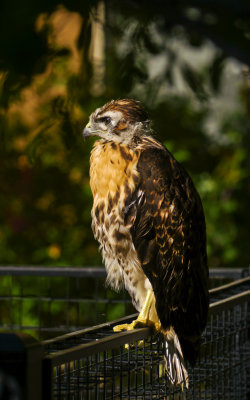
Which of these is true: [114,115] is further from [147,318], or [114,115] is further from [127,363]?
[127,363]

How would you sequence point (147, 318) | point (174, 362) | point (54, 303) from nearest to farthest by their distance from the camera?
point (174, 362)
point (147, 318)
point (54, 303)

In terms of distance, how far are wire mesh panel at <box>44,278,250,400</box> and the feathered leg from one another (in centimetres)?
2

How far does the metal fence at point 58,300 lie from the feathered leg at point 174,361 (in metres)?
0.67

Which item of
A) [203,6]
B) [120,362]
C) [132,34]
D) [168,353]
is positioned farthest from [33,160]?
[168,353]

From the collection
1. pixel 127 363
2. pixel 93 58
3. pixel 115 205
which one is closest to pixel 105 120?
pixel 115 205

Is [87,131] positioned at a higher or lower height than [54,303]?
higher

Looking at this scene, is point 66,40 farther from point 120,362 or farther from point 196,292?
point 196,292

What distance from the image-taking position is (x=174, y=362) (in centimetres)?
247

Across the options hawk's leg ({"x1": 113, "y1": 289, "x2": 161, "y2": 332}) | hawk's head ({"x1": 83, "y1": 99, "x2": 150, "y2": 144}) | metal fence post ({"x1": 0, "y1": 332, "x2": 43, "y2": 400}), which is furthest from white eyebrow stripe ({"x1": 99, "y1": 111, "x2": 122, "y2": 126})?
metal fence post ({"x1": 0, "y1": 332, "x2": 43, "y2": 400})

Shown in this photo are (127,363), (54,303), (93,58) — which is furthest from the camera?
(54,303)

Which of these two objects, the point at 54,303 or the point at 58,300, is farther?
the point at 54,303

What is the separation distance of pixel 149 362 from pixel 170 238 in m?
0.50

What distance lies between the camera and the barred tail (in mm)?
2396

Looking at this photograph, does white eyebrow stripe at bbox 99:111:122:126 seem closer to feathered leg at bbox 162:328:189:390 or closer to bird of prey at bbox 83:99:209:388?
bird of prey at bbox 83:99:209:388
